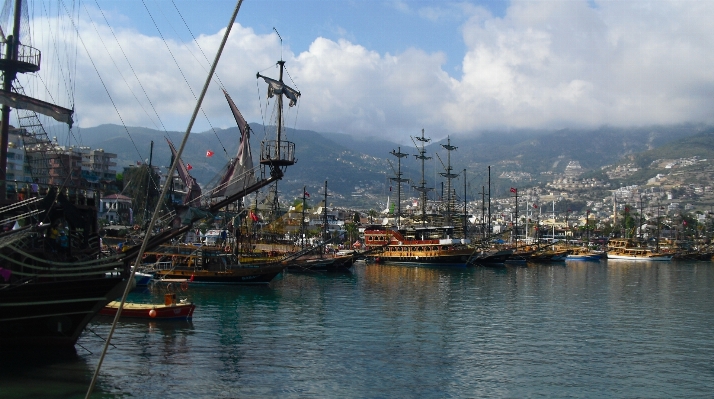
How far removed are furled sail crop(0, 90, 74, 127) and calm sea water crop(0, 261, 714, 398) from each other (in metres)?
9.95

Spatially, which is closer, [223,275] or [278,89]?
[278,89]

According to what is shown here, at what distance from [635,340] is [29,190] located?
29178 millimetres

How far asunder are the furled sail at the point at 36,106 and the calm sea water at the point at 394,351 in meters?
9.95

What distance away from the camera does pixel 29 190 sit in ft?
85.6

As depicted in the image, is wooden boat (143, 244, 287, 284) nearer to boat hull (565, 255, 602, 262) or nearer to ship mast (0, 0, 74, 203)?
ship mast (0, 0, 74, 203)

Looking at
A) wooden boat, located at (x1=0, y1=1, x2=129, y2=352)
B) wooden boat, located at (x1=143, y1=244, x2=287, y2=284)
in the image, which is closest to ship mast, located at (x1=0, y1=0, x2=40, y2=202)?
wooden boat, located at (x1=0, y1=1, x2=129, y2=352)

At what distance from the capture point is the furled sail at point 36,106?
83.8 ft

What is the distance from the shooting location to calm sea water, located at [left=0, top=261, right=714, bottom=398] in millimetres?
22141

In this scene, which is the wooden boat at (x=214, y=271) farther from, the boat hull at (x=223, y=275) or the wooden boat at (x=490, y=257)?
the wooden boat at (x=490, y=257)

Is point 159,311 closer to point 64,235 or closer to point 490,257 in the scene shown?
point 64,235

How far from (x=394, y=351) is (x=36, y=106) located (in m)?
18.6

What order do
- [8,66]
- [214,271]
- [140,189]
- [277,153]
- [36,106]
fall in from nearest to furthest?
[8,66]
[36,106]
[277,153]
[214,271]
[140,189]

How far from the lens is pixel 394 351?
1099 inches

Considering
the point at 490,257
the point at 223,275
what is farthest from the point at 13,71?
the point at 490,257
